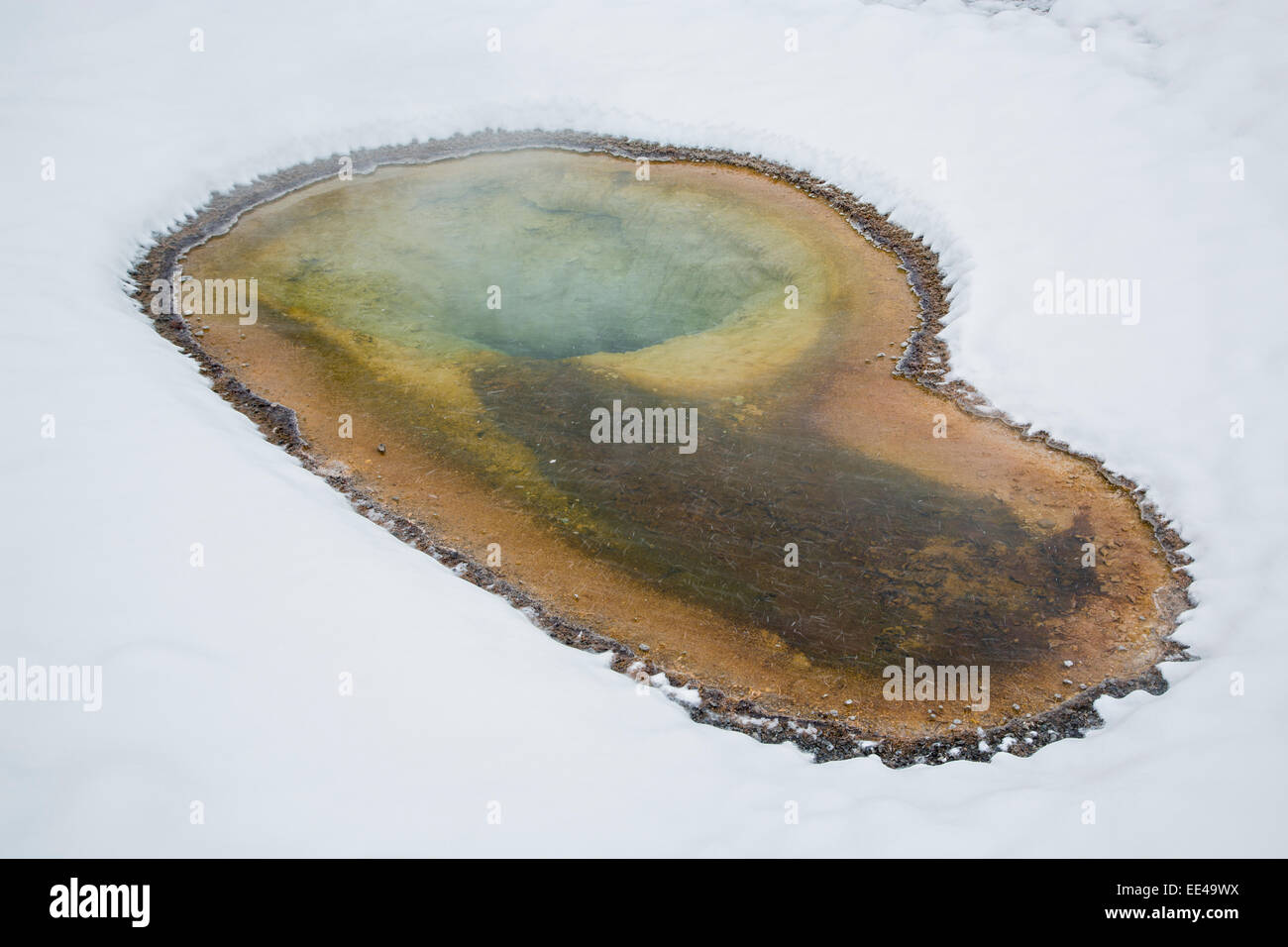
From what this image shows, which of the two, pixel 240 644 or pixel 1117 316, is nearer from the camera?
pixel 240 644

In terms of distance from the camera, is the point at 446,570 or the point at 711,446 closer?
the point at 446,570

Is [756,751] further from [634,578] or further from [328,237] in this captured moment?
[328,237]

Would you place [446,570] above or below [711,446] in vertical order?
below

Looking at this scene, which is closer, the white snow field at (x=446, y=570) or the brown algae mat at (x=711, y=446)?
the white snow field at (x=446, y=570)

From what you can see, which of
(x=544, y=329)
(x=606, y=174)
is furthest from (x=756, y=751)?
(x=606, y=174)
